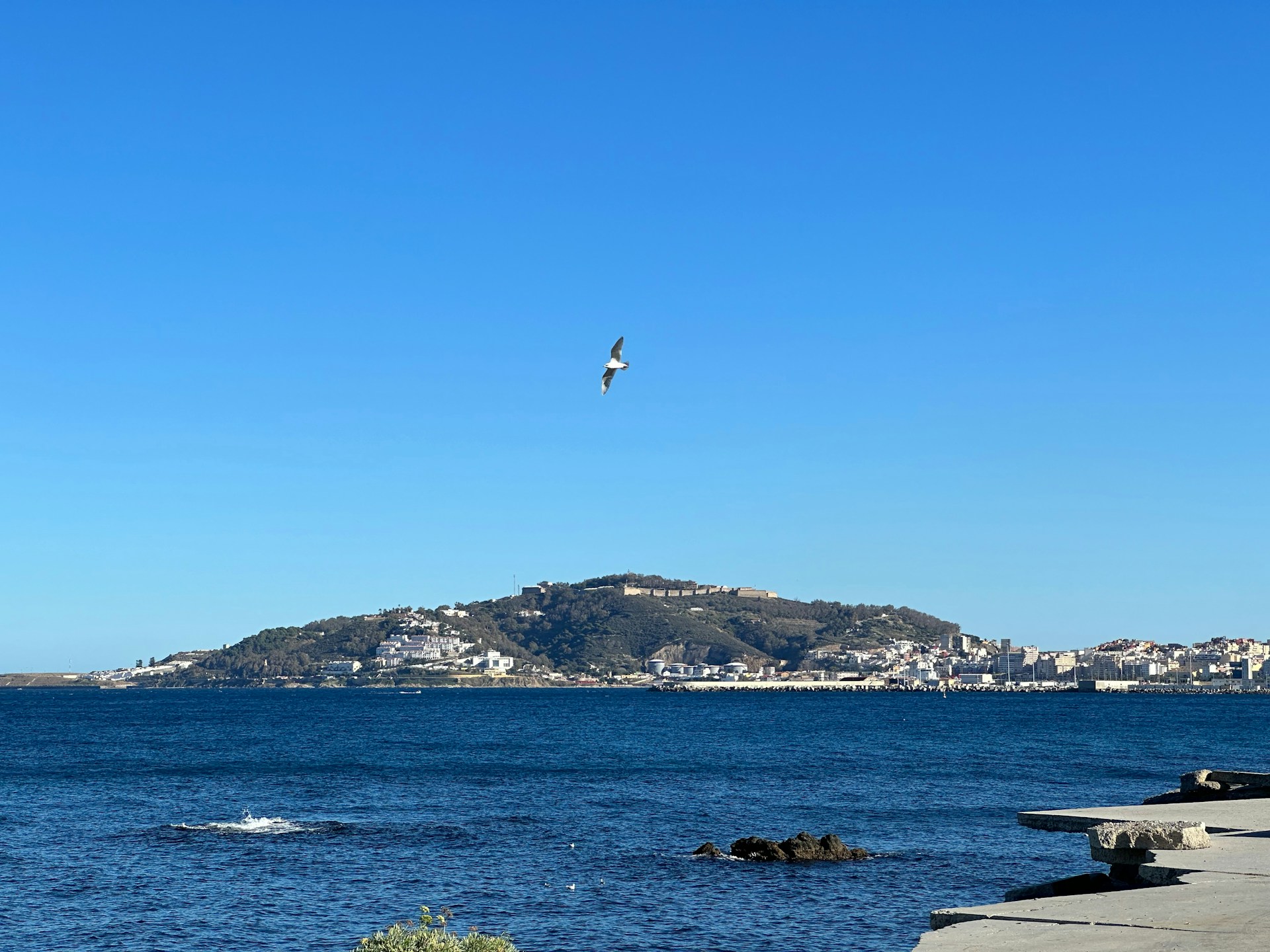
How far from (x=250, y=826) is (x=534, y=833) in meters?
9.77

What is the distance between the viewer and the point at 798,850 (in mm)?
35531

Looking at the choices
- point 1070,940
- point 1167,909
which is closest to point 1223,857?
point 1167,909

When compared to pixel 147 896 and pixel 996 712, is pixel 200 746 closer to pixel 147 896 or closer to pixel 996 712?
pixel 147 896

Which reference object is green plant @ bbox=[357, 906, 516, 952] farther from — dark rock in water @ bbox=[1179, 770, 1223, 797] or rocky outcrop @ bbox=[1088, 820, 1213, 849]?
dark rock in water @ bbox=[1179, 770, 1223, 797]

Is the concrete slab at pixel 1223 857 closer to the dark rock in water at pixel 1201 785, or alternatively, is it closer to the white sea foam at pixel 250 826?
the dark rock in water at pixel 1201 785

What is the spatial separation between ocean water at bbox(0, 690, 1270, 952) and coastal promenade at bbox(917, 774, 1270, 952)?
910cm

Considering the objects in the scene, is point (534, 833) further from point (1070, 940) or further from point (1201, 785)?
point (1070, 940)

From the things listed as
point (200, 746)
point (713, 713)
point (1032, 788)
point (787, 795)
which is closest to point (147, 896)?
point (787, 795)

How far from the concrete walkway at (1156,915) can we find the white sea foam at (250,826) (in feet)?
105

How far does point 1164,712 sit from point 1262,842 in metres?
166

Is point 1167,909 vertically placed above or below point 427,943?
above

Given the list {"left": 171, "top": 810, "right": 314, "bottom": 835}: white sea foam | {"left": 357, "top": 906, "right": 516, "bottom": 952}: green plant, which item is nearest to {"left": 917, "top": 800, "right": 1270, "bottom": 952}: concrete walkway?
{"left": 357, "top": 906, "right": 516, "bottom": 952}: green plant

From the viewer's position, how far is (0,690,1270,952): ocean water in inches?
1110

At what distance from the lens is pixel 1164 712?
172 meters
